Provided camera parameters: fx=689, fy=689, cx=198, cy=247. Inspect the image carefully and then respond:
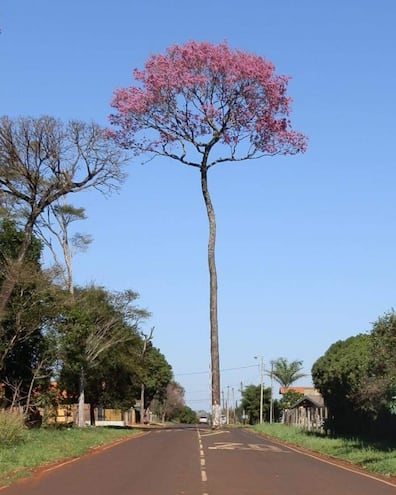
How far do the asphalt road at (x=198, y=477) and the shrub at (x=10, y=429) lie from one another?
2.91m

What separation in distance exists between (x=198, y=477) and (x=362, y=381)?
1198cm

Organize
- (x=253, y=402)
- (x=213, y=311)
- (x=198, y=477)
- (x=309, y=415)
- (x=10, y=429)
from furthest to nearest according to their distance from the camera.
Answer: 1. (x=253, y=402)
2. (x=309, y=415)
3. (x=213, y=311)
4. (x=10, y=429)
5. (x=198, y=477)

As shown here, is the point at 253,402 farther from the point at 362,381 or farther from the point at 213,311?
the point at 362,381

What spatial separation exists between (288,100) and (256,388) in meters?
75.6

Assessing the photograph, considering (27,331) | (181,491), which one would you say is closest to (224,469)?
(181,491)

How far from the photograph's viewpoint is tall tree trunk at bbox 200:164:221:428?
39062 millimetres

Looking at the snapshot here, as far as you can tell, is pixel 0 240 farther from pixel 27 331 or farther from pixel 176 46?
pixel 176 46

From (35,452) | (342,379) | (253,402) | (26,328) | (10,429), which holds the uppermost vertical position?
(26,328)

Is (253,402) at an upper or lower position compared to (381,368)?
lower

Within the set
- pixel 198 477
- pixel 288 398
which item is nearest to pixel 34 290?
pixel 198 477

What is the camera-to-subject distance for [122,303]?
186 feet

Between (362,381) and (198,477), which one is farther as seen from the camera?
(362,381)

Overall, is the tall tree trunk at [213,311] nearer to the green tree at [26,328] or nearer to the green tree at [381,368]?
the green tree at [26,328]

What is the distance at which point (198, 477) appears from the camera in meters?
16.3
